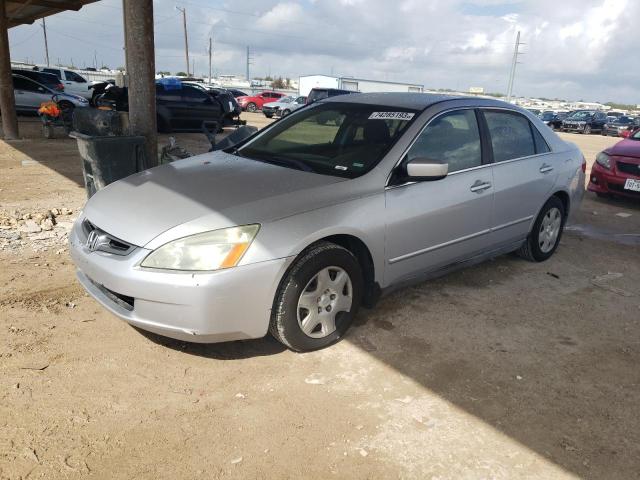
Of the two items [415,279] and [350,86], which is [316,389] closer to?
[415,279]

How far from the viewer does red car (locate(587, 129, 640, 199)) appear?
8078 mm

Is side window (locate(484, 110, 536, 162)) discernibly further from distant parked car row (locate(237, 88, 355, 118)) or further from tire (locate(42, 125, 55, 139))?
distant parked car row (locate(237, 88, 355, 118))

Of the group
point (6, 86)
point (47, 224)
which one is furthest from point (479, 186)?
point (6, 86)

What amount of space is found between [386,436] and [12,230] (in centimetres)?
455

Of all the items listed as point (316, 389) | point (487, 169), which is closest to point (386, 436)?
point (316, 389)

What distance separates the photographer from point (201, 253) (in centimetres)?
280

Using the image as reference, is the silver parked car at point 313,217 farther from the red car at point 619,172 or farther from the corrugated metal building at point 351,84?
the corrugated metal building at point 351,84

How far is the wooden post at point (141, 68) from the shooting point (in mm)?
5594

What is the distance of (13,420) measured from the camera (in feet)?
8.32

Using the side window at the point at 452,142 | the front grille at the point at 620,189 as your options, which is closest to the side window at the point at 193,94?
the front grille at the point at 620,189

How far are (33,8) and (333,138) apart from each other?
16905mm

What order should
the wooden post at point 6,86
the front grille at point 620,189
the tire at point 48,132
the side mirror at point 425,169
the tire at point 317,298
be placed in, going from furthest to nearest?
the tire at point 48,132 → the wooden post at point 6,86 → the front grille at point 620,189 → the side mirror at point 425,169 → the tire at point 317,298

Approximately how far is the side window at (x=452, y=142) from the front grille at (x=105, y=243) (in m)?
1.96

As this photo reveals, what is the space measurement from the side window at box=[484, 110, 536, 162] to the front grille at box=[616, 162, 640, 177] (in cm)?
436
